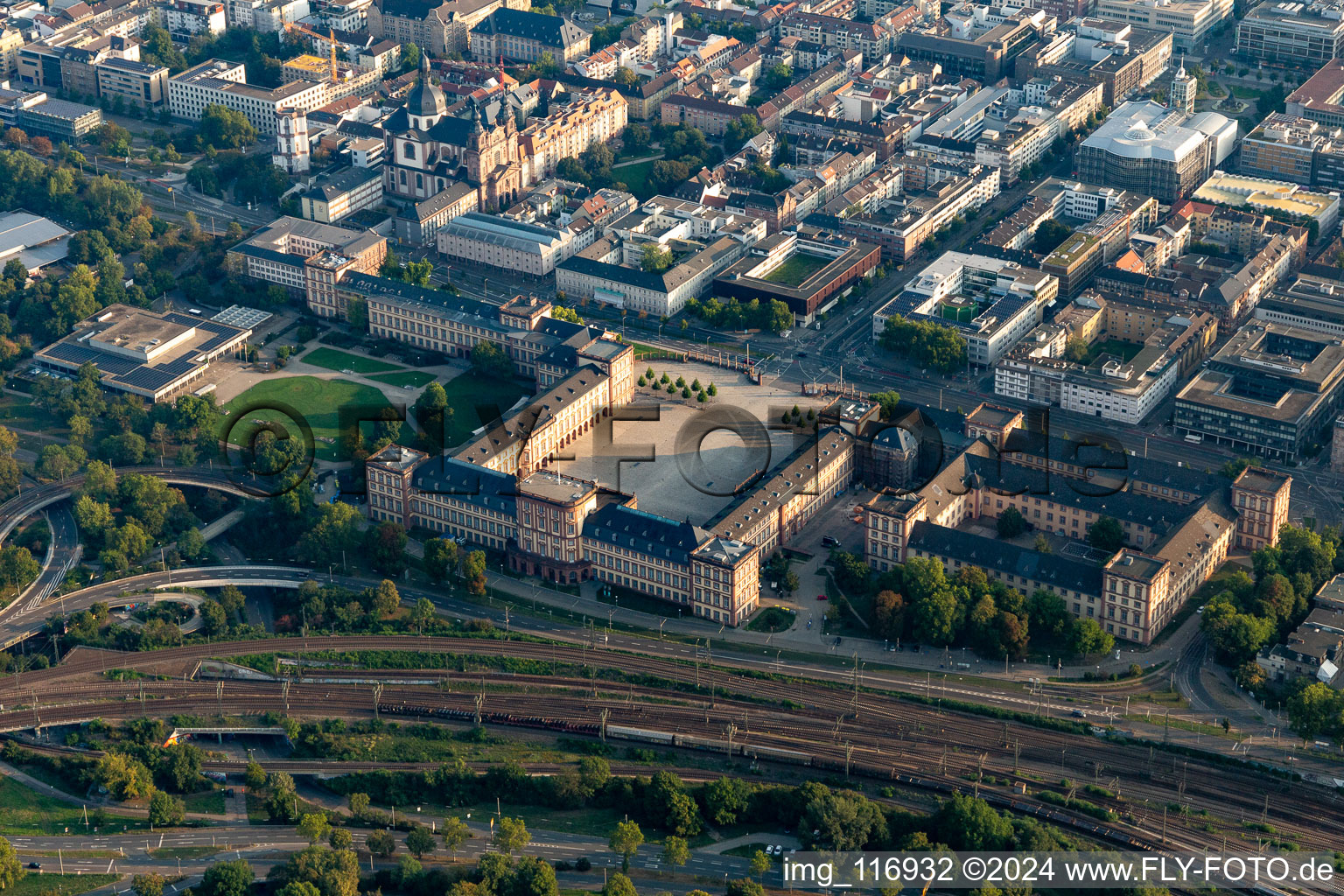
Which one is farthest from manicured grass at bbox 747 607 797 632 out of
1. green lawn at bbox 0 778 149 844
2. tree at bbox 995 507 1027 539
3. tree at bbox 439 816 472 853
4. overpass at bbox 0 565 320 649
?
green lawn at bbox 0 778 149 844

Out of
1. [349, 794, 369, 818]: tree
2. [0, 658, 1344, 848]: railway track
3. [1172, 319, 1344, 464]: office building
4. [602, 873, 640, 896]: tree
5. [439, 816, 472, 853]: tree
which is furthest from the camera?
[1172, 319, 1344, 464]: office building

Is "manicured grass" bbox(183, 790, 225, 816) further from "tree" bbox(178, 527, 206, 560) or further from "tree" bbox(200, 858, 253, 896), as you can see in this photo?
"tree" bbox(178, 527, 206, 560)

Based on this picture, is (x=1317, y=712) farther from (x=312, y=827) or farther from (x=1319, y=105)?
(x=1319, y=105)

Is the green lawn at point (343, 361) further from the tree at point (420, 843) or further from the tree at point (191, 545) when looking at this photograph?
the tree at point (420, 843)

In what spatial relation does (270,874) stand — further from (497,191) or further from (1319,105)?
(1319,105)

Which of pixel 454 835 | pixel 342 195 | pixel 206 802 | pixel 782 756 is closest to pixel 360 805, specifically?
pixel 454 835

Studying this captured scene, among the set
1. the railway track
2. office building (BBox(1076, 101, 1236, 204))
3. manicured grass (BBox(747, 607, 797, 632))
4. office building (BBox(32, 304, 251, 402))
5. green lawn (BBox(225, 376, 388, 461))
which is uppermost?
office building (BBox(1076, 101, 1236, 204))

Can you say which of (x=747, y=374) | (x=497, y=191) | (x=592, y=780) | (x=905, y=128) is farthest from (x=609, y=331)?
(x=592, y=780)
